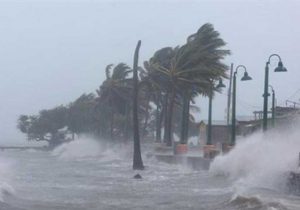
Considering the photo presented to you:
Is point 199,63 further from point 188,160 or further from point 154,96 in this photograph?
point 154,96

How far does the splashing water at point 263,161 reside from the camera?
989 inches

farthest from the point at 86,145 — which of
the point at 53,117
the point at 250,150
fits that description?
the point at 250,150

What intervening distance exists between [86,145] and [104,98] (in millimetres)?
14298

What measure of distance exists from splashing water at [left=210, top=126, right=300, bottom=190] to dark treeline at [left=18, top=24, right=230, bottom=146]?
15.1 metres

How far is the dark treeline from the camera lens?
176 ft

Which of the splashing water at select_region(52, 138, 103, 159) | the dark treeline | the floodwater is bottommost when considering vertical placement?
the splashing water at select_region(52, 138, 103, 159)

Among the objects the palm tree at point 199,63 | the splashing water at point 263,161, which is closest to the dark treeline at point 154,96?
the palm tree at point 199,63

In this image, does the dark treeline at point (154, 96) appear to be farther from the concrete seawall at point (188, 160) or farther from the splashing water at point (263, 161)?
the splashing water at point (263, 161)

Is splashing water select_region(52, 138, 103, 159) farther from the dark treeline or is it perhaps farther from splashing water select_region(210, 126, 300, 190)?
splashing water select_region(210, 126, 300, 190)

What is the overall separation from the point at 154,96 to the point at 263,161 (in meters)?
46.2

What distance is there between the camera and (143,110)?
88250mm

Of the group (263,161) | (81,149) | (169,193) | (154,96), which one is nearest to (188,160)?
(263,161)

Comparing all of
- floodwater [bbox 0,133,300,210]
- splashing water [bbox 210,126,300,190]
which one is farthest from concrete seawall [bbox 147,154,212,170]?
floodwater [bbox 0,133,300,210]

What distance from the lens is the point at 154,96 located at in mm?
75938
